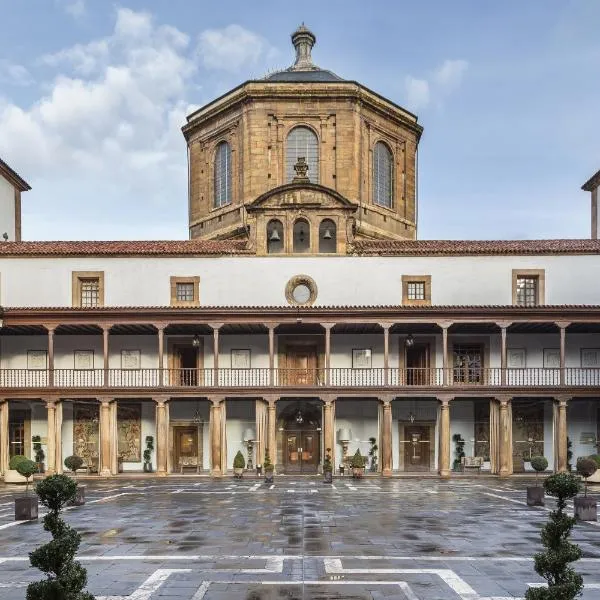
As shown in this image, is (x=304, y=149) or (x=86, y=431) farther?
(x=304, y=149)

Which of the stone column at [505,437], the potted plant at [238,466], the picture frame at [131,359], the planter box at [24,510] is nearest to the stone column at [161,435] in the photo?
A: the picture frame at [131,359]

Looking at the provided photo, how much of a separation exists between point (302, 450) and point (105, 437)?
923 centimetres

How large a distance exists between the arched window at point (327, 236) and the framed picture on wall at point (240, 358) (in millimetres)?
6090

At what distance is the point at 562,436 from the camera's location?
1337 inches

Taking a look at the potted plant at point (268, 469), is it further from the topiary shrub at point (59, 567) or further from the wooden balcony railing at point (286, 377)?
the topiary shrub at point (59, 567)

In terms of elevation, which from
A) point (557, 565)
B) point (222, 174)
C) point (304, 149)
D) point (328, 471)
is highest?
point (304, 149)

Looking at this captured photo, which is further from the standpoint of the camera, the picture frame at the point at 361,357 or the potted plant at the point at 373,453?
the picture frame at the point at 361,357

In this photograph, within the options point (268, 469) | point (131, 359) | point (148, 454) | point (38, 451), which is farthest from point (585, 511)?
point (38, 451)

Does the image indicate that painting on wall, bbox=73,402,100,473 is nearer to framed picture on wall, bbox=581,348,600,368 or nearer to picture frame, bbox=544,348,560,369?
picture frame, bbox=544,348,560,369

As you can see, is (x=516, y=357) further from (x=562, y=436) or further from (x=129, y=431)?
(x=129, y=431)

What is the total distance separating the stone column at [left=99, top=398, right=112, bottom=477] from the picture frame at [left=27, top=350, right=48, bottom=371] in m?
4.09

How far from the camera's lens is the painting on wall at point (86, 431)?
120 ft

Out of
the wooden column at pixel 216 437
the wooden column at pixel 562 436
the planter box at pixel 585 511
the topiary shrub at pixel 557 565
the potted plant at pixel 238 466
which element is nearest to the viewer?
the topiary shrub at pixel 557 565

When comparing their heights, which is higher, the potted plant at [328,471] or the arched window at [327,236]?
the arched window at [327,236]
